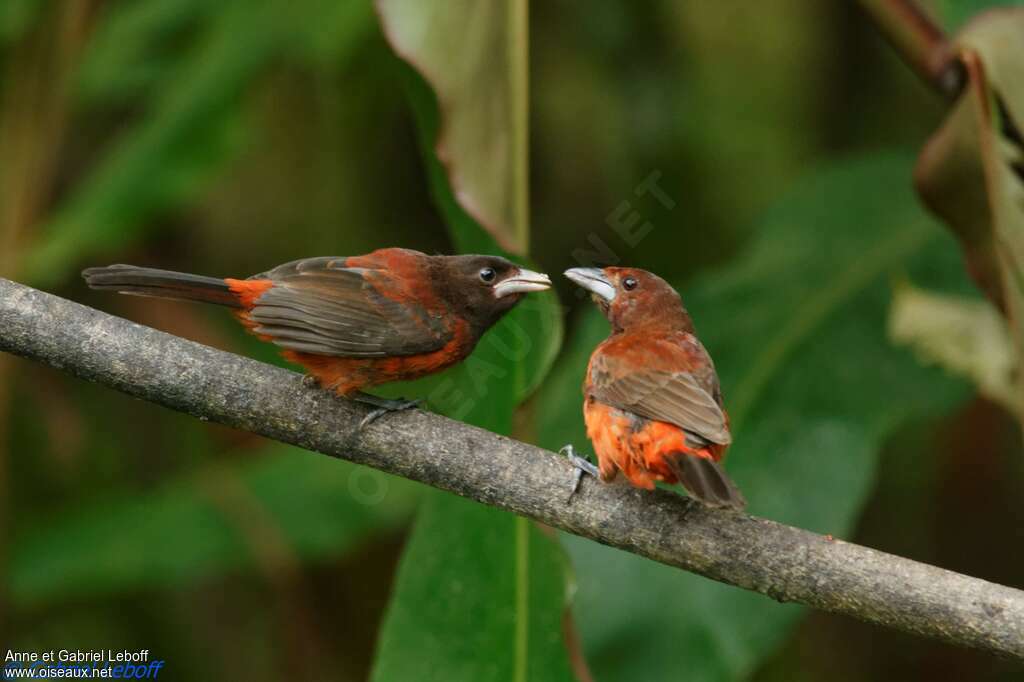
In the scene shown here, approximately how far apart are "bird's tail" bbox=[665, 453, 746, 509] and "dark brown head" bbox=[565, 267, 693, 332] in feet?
1.82

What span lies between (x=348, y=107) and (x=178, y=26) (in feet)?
2.50

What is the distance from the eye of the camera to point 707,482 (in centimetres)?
212

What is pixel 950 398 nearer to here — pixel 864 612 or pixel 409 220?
pixel 864 612

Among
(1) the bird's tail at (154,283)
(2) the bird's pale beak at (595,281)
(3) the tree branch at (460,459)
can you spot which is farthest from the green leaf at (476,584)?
(1) the bird's tail at (154,283)

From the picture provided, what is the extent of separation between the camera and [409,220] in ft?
16.8

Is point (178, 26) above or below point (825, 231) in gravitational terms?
above

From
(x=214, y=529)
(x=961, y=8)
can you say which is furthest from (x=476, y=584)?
(x=961, y=8)

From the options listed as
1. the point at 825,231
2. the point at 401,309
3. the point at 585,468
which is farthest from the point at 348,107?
the point at 585,468

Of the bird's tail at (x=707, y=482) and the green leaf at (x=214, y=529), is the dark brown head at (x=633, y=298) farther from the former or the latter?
the green leaf at (x=214, y=529)

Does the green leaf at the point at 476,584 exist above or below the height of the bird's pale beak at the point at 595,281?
below

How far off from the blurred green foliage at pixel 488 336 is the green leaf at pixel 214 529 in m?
0.01

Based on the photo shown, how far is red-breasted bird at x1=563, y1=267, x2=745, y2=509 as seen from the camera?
2.35 metres

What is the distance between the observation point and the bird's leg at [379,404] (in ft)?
7.55

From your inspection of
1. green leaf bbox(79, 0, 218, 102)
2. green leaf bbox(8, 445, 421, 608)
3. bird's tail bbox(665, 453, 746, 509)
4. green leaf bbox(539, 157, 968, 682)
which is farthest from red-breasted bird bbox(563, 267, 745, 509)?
green leaf bbox(79, 0, 218, 102)
